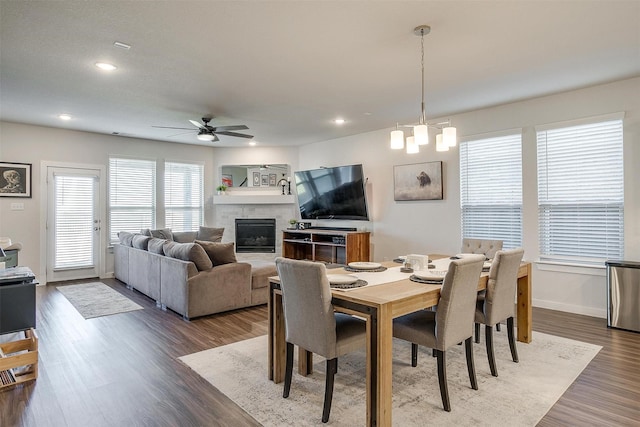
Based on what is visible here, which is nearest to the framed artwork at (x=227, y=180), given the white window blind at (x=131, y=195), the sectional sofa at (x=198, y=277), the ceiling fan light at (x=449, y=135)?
the white window blind at (x=131, y=195)

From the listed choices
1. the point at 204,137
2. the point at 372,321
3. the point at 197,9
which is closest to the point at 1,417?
the point at 372,321

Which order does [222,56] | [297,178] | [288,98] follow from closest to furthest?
[222,56] < [288,98] < [297,178]

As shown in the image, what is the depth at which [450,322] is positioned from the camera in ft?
7.83

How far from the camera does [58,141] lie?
646cm

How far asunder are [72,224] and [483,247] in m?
6.71

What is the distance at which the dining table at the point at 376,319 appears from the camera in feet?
6.66

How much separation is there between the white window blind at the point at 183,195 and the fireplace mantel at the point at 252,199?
17.9 inches

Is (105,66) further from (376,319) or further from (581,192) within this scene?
(581,192)

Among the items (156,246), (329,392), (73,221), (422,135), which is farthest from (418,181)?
(73,221)

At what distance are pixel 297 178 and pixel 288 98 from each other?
321 centimetres

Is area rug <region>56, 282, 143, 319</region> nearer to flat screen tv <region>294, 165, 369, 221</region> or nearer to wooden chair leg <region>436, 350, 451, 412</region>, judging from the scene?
flat screen tv <region>294, 165, 369, 221</region>

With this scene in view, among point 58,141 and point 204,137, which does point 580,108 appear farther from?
point 58,141

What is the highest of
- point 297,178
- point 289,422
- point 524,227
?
point 297,178

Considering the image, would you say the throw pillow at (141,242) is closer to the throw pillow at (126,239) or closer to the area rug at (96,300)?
the throw pillow at (126,239)
